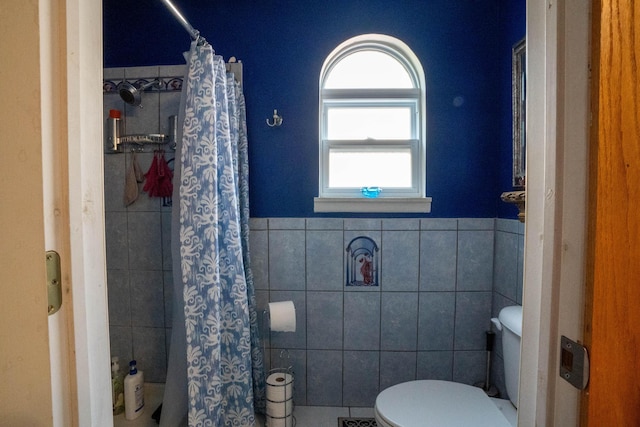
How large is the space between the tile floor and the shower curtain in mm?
266

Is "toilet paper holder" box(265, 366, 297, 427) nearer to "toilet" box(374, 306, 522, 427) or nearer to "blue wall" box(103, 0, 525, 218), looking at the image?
"toilet" box(374, 306, 522, 427)

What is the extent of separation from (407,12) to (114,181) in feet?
6.08

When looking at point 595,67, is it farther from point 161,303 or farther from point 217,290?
point 161,303

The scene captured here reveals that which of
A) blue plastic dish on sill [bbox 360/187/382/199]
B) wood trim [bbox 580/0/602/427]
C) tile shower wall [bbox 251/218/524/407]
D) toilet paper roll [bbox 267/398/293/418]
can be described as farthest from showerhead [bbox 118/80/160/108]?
wood trim [bbox 580/0/602/427]

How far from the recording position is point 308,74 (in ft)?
5.44

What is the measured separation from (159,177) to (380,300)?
1.38m

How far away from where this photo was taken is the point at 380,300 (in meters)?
1.68

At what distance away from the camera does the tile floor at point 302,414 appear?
152 centimetres

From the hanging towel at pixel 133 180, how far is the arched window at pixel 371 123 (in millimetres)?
1019

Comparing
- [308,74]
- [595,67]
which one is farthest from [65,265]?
[308,74]

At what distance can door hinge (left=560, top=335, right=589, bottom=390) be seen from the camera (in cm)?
38

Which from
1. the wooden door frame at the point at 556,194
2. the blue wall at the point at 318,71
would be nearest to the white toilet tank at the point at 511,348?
the blue wall at the point at 318,71

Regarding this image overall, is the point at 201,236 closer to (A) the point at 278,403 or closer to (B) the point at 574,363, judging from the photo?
(A) the point at 278,403

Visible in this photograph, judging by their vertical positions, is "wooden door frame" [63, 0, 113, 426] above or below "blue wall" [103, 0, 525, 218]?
below
